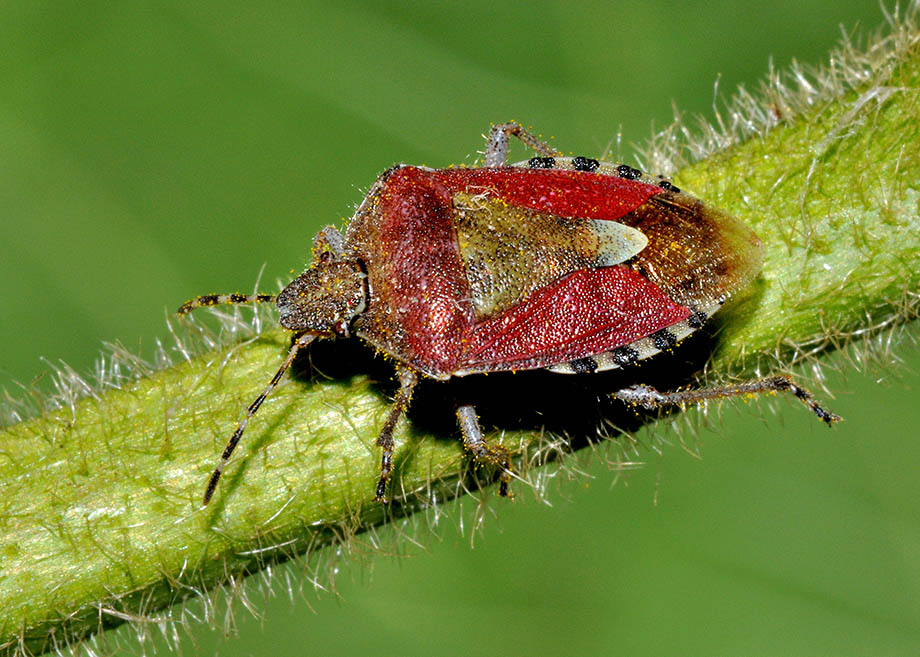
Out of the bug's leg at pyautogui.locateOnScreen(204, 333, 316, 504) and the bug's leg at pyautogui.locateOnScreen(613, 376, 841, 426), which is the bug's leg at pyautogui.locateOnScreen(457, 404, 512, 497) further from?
the bug's leg at pyautogui.locateOnScreen(204, 333, 316, 504)

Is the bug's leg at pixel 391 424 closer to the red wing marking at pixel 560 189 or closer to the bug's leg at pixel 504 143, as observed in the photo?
the red wing marking at pixel 560 189

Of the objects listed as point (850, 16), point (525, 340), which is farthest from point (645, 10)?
point (525, 340)

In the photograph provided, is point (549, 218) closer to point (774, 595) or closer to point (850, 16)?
point (774, 595)

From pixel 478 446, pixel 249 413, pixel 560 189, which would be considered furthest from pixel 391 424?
pixel 560 189

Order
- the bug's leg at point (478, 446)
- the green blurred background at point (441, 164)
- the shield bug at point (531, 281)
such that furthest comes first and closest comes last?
the green blurred background at point (441, 164) → the shield bug at point (531, 281) → the bug's leg at point (478, 446)

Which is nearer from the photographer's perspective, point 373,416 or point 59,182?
point 373,416

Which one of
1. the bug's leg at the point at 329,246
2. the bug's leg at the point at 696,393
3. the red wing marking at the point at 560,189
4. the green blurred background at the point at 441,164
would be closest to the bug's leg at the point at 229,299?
the bug's leg at the point at 329,246
